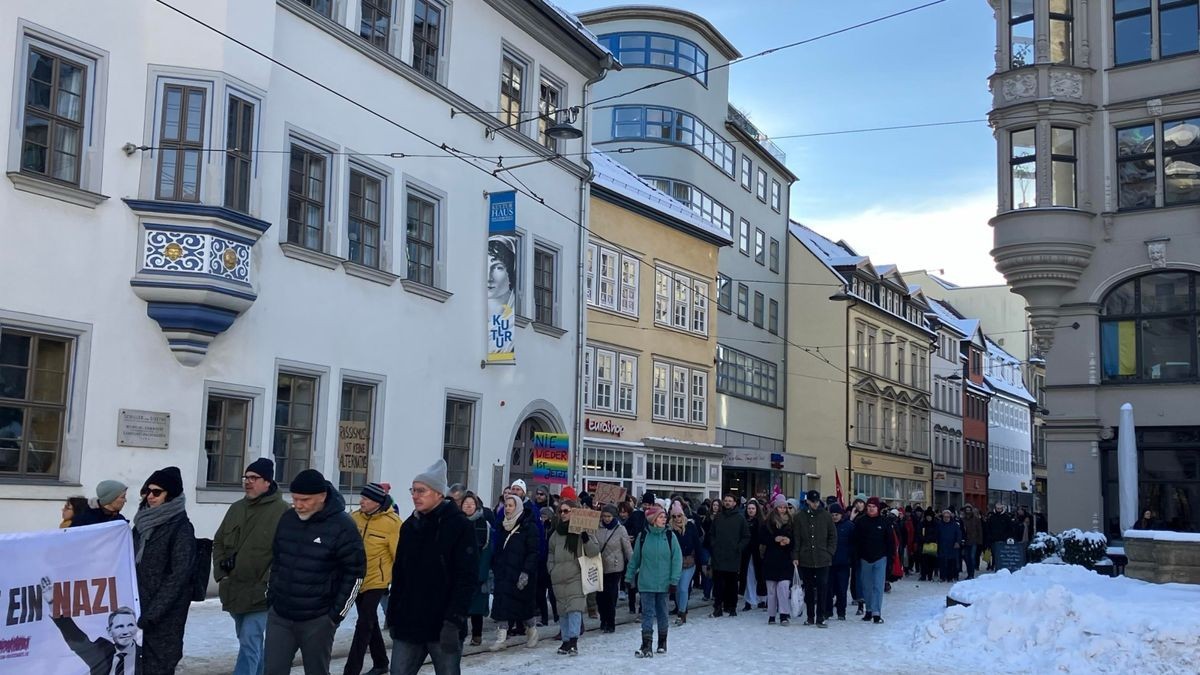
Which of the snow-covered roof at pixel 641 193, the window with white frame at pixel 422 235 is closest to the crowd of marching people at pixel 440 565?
the window with white frame at pixel 422 235

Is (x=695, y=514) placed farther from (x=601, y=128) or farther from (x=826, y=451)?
(x=826, y=451)

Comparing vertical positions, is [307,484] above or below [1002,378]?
below

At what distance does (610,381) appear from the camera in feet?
111

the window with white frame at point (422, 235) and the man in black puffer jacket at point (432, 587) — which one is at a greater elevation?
the window with white frame at point (422, 235)

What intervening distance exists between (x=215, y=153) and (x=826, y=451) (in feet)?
133

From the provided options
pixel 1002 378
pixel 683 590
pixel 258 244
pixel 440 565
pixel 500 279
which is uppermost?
pixel 1002 378

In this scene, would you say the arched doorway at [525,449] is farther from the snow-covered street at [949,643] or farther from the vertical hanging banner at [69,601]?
the vertical hanging banner at [69,601]

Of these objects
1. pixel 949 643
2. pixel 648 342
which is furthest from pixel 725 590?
pixel 648 342

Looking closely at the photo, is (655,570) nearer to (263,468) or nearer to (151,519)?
(263,468)

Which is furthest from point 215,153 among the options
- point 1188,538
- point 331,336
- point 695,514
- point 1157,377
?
point 1157,377

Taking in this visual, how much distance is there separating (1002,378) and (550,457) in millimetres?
66965

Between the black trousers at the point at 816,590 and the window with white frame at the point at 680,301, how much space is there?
59.3 ft

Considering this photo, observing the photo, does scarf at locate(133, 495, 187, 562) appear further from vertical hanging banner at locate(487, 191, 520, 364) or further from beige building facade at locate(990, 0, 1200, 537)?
beige building facade at locate(990, 0, 1200, 537)

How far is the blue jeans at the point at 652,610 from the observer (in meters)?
13.9
